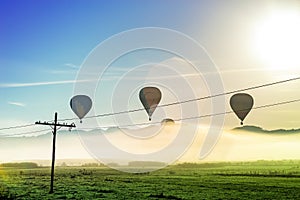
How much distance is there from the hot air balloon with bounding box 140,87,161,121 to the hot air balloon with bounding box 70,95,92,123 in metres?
8.60

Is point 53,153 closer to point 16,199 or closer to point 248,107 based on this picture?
point 16,199

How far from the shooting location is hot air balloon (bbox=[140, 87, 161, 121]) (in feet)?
153

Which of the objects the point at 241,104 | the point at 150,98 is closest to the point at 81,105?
the point at 150,98

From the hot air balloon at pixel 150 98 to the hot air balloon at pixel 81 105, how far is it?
28.2 feet

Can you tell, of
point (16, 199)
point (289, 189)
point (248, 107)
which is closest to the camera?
point (16, 199)

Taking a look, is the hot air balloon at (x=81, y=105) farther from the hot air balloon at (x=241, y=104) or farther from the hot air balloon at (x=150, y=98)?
the hot air balloon at (x=241, y=104)

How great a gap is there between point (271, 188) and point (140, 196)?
61.9 ft

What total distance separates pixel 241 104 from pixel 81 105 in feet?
66.1

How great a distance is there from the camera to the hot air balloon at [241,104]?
4231 centimetres

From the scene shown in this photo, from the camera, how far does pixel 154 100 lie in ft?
154

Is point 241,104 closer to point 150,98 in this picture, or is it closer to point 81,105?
point 150,98

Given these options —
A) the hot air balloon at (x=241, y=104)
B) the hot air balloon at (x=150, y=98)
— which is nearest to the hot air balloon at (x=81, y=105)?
the hot air balloon at (x=150, y=98)

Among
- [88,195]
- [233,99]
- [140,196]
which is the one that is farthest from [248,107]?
[88,195]

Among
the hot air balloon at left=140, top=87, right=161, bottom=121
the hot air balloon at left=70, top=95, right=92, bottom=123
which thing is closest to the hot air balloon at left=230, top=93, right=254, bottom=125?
the hot air balloon at left=140, top=87, right=161, bottom=121
